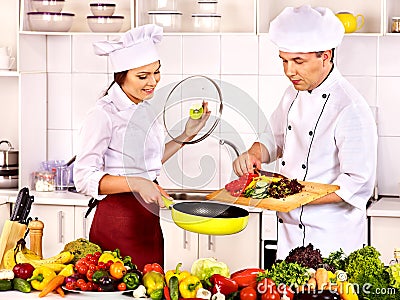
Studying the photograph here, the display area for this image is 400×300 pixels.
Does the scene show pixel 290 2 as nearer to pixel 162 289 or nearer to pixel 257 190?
pixel 257 190

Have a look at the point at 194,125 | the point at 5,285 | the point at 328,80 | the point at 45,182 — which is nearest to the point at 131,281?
the point at 5,285

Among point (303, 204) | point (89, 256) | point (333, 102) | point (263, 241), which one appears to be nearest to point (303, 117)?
point (333, 102)

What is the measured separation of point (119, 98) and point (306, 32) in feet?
2.48

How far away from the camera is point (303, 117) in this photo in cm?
338

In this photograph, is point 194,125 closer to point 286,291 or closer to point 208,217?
point 208,217

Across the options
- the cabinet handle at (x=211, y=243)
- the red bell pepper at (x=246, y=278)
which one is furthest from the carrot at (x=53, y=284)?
the cabinet handle at (x=211, y=243)

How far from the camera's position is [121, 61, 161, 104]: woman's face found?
10.5 feet

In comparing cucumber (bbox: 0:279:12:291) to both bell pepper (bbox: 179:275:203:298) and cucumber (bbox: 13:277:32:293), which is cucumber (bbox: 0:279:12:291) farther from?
bell pepper (bbox: 179:275:203:298)

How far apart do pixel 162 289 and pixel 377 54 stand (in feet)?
7.74

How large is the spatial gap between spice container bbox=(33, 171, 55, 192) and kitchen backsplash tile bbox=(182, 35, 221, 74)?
91cm

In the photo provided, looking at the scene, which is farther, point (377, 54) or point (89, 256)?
point (377, 54)

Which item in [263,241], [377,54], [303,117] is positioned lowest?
[263,241]

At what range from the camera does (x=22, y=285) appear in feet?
8.18

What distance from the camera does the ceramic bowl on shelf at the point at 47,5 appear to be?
4.40 meters
